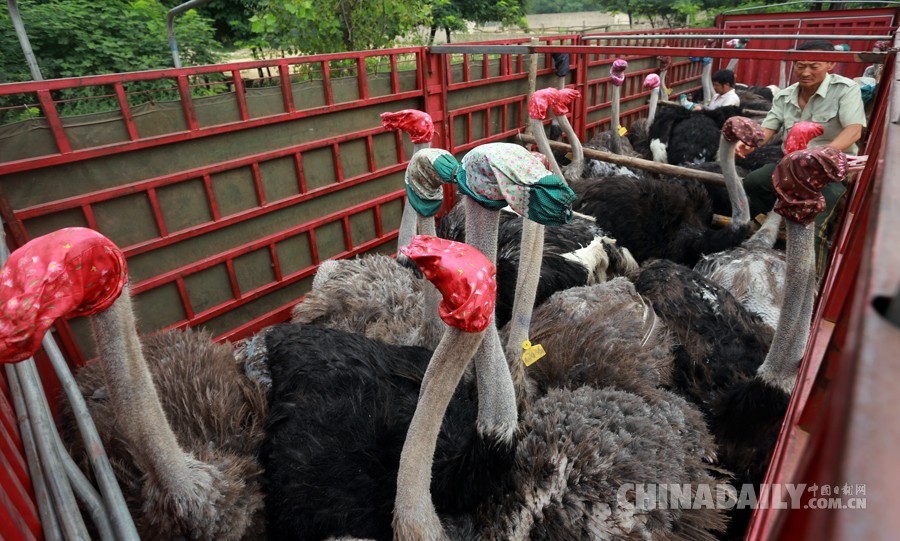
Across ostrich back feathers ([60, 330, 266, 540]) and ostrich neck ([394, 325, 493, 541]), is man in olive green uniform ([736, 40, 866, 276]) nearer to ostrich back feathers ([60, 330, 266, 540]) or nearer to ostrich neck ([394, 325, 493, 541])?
ostrich neck ([394, 325, 493, 541])

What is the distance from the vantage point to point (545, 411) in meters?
2.24

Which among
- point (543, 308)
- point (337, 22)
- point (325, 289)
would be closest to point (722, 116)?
point (337, 22)

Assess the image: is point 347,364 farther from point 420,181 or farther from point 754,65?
point 754,65

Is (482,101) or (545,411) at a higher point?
(482,101)

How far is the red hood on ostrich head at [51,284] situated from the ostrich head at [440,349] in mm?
800

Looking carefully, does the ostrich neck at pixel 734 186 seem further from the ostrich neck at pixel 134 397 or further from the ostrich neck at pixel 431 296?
the ostrich neck at pixel 134 397

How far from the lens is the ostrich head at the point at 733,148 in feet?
12.6

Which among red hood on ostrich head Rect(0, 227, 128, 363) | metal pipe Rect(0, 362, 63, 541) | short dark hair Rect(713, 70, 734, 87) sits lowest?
short dark hair Rect(713, 70, 734, 87)

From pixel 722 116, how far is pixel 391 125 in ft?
18.7

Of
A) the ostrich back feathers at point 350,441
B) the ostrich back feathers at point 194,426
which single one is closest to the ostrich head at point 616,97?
the ostrich back feathers at point 350,441

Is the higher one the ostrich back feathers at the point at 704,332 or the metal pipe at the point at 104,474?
the metal pipe at the point at 104,474

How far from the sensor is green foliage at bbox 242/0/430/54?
593 centimetres

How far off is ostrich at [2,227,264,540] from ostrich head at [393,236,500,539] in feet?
2.08

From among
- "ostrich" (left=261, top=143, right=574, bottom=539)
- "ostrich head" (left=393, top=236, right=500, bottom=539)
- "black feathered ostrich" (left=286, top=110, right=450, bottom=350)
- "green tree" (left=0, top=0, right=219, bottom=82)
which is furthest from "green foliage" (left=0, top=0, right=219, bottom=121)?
"ostrich head" (left=393, top=236, right=500, bottom=539)
